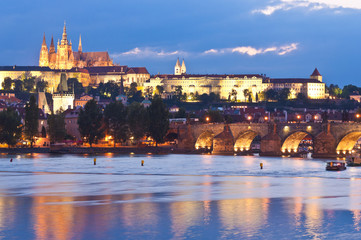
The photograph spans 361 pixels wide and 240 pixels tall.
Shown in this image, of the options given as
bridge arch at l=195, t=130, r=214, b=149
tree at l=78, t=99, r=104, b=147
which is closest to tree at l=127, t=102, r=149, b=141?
tree at l=78, t=99, r=104, b=147

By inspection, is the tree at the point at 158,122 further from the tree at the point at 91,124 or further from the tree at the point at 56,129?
the tree at the point at 56,129

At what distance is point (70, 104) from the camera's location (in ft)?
598

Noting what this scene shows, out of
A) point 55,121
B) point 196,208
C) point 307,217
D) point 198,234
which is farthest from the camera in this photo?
point 55,121

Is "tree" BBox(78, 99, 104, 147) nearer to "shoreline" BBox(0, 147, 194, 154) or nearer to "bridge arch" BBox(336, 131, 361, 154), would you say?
"shoreline" BBox(0, 147, 194, 154)

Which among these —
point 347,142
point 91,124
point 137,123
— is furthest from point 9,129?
point 347,142

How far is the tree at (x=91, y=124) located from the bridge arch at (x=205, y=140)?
13.6 metres

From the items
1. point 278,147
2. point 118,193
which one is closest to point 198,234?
point 118,193

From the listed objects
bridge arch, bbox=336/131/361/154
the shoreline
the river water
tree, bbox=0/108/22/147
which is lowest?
the river water

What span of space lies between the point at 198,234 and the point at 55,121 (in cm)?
8415

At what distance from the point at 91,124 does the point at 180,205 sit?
2511 inches

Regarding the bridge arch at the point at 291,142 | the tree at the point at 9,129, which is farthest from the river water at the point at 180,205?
the tree at the point at 9,129

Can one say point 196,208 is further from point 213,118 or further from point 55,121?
point 213,118

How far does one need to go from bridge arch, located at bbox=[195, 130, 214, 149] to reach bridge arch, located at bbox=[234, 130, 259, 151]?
4572 mm

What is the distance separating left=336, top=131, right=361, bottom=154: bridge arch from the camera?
84.6 metres
